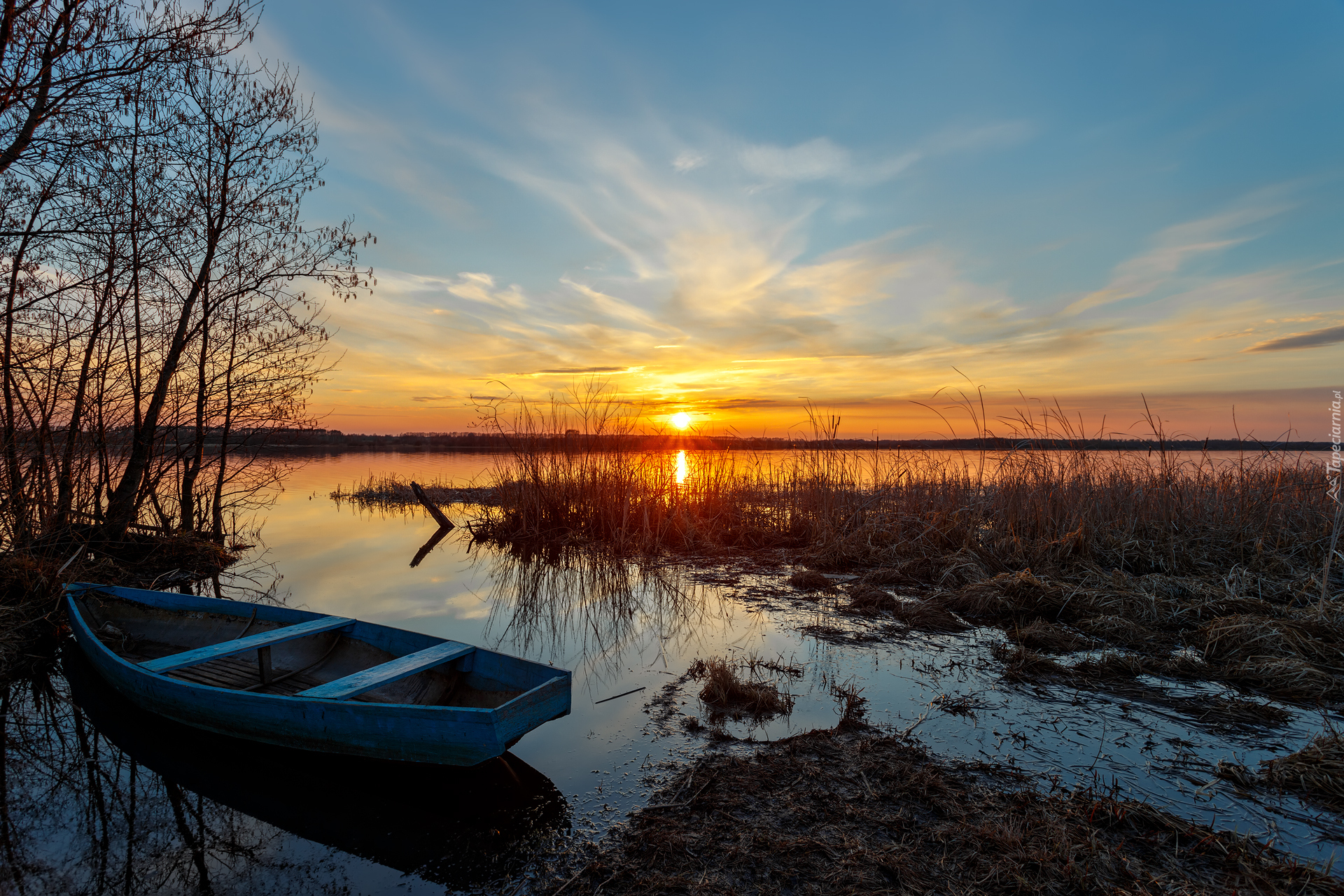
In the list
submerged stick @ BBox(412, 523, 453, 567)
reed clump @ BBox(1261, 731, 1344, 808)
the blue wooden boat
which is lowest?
submerged stick @ BBox(412, 523, 453, 567)

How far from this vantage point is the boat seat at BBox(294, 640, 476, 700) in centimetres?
304

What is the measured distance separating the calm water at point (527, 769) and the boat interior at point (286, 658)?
0.38 m

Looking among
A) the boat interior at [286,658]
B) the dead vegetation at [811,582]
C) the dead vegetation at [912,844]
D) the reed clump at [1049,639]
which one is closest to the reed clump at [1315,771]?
the dead vegetation at [912,844]

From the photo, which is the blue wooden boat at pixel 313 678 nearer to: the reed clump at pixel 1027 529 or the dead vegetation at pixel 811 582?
the reed clump at pixel 1027 529

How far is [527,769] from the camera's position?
3.09 metres

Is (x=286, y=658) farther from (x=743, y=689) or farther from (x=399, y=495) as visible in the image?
(x=399, y=495)

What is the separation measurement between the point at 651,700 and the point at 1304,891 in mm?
2882

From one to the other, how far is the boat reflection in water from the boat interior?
0.35 metres

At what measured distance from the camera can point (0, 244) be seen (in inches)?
227

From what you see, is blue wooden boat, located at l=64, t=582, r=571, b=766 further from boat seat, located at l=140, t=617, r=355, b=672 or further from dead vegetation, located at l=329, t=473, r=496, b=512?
dead vegetation, located at l=329, t=473, r=496, b=512

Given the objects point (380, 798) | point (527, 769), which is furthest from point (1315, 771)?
point (380, 798)

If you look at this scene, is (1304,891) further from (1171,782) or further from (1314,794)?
(1314,794)

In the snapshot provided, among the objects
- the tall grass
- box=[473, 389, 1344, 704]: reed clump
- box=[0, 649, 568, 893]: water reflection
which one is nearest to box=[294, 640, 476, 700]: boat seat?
box=[0, 649, 568, 893]: water reflection

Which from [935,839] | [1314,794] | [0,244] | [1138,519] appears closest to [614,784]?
[935,839]
